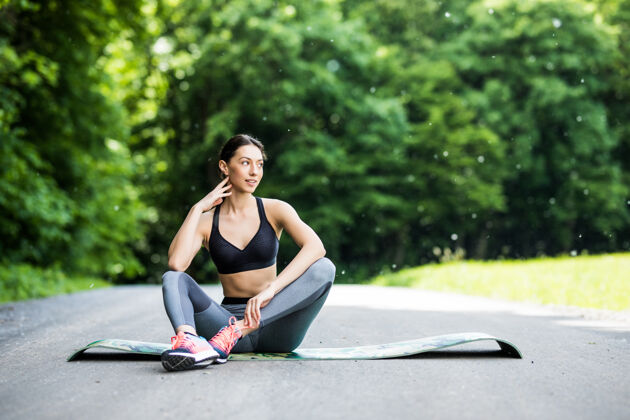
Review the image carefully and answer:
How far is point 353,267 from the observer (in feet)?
101

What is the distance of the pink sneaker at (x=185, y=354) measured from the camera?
4410mm

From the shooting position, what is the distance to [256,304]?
4.73m

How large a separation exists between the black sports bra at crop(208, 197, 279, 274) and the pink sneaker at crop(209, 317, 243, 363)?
1.36 feet

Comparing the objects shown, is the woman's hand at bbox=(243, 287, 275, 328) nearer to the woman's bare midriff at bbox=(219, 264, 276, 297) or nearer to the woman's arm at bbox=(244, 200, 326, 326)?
the woman's arm at bbox=(244, 200, 326, 326)

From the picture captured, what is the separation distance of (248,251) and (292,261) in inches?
14.0

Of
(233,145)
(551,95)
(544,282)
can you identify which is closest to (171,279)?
(233,145)

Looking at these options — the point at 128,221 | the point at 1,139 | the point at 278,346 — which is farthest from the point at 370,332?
the point at 128,221

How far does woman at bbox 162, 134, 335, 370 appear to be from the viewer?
477cm

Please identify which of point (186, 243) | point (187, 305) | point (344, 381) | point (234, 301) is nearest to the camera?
point (344, 381)

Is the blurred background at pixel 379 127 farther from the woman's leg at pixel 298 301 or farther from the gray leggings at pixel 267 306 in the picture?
the woman's leg at pixel 298 301

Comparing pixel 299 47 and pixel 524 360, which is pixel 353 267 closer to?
pixel 299 47

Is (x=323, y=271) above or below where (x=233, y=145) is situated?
below

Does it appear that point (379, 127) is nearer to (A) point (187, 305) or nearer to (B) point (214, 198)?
(B) point (214, 198)

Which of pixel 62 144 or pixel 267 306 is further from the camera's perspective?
pixel 62 144
